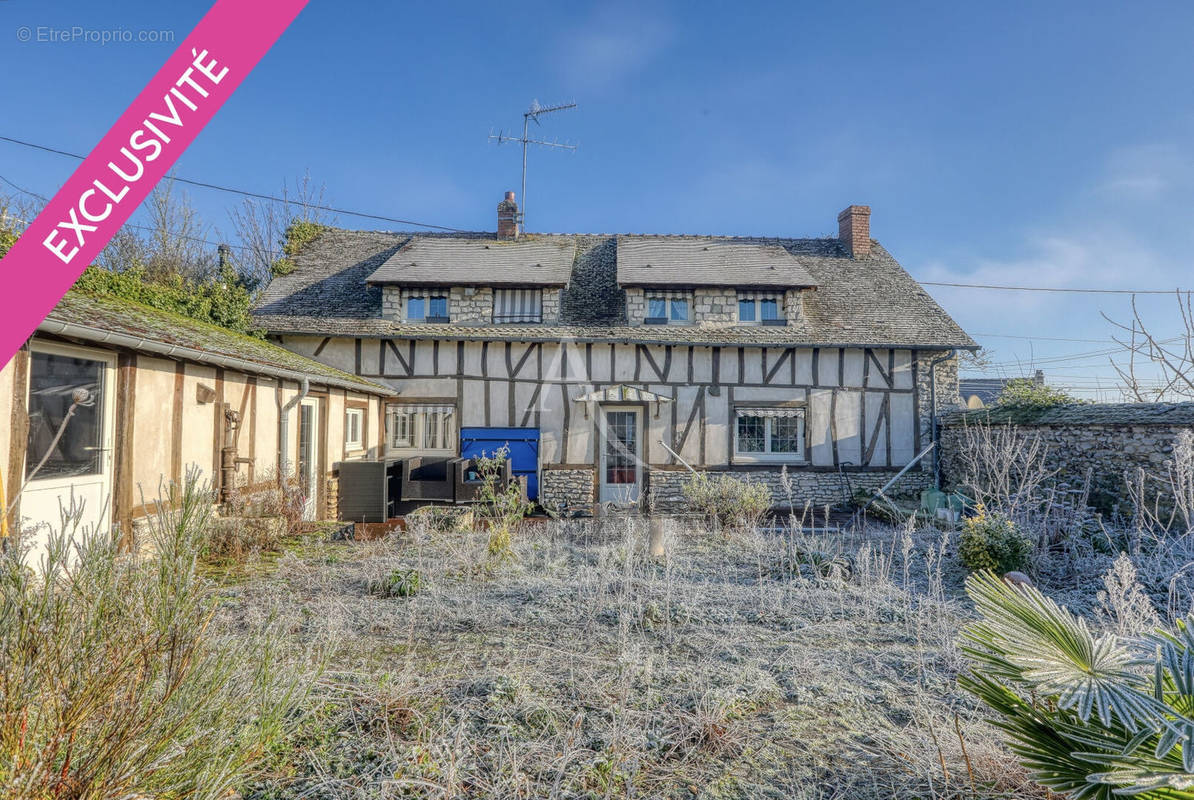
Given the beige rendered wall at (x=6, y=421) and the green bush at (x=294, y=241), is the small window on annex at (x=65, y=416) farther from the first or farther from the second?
the green bush at (x=294, y=241)

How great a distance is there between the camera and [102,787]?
1479 mm

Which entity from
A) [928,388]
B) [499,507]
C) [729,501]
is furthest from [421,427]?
[928,388]

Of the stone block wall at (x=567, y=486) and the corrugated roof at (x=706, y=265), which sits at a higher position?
the corrugated roof at (x=706, y=265)

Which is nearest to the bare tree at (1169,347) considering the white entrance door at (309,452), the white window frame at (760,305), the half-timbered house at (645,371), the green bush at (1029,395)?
the green bush at (1029,395)

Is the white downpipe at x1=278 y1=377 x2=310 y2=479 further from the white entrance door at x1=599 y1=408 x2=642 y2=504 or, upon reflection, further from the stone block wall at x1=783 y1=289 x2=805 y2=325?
the stone block wall at x1=783 y1=289 x2=805 y2=325

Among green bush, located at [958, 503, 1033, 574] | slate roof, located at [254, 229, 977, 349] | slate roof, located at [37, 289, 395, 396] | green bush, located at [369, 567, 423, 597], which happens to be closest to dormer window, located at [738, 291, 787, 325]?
slate roof, located at [254, 229, 977, 349]

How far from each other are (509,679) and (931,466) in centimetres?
1066

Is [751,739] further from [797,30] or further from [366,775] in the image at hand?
[797,30]

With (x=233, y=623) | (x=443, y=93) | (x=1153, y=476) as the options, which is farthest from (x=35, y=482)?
(x=1153, y=476)

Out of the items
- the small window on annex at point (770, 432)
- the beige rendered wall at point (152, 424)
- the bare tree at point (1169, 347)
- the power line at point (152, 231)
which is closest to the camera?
the beige rendered wall at point (152, 424)

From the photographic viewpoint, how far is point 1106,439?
7961 millimetres

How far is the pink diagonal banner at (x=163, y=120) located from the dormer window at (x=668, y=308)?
892cm

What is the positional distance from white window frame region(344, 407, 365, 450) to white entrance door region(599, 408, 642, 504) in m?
4.40

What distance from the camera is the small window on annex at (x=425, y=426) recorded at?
10.8 meters
